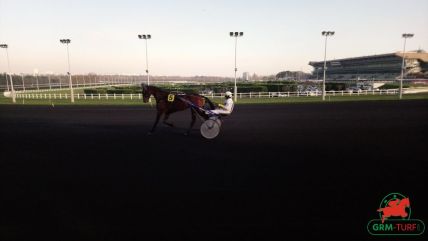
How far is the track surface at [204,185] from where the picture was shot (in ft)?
13.2

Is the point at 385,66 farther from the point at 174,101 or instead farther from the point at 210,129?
the point at 174,101

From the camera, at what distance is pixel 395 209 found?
419cm

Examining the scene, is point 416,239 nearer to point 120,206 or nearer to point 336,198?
point 336,198

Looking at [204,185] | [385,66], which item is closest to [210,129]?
[204,185]

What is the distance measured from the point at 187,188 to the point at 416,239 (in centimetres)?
371

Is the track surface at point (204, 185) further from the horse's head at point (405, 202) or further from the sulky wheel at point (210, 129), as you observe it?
the sulky wheel at point (210, 129)

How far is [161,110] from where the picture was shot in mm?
10641

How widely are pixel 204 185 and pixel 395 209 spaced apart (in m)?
3.27

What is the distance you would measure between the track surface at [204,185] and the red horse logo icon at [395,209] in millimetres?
181

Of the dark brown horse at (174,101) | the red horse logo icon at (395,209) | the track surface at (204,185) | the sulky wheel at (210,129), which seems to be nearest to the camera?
the track surface at (204,185)

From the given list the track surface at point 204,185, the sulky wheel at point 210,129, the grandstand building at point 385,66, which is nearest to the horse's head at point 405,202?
the track surface at point 204,185

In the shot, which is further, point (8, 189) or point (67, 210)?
point (8, 189)

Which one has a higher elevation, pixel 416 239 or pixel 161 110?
pixel 161 110

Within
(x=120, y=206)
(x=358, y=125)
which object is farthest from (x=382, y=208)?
(x=358, y=125)
